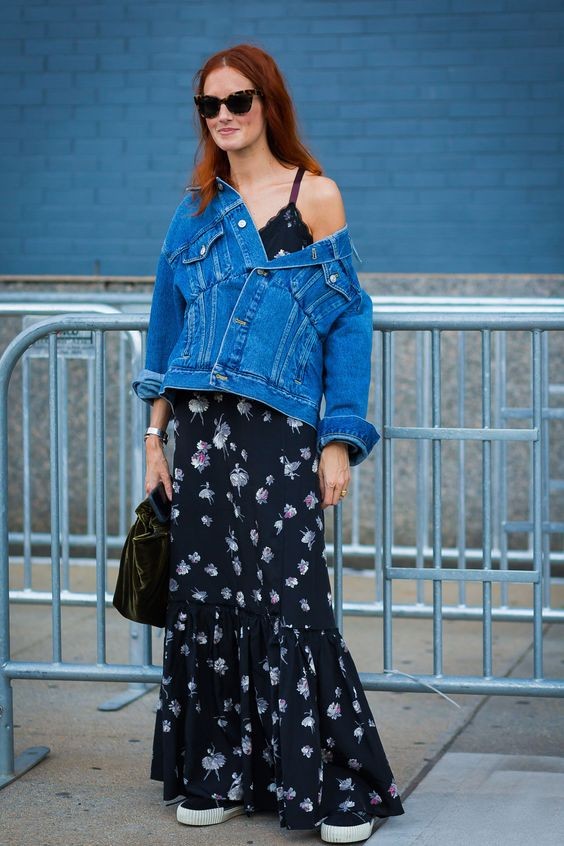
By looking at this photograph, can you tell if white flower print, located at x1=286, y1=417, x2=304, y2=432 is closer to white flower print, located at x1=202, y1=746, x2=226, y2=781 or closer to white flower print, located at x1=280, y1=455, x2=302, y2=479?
white flower print, located at x1=280, y1=455, x2=302, y2=479

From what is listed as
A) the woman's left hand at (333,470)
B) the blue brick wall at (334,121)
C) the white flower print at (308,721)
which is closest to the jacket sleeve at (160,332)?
the woman's left hand at (333,470)

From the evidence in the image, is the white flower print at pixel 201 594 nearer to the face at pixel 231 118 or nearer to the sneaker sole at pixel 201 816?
the sneaker sole at pixel 201 816

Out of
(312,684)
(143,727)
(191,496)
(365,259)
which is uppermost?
(365,259)

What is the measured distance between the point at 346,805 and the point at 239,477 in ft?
2.98

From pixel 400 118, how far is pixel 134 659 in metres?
3.55

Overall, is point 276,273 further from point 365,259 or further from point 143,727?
point 365,259

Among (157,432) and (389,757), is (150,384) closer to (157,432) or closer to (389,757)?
(157,432)

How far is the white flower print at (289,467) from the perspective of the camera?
3.63m

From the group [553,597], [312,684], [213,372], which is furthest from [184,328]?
[553,597]

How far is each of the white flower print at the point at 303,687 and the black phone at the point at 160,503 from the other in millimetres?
600

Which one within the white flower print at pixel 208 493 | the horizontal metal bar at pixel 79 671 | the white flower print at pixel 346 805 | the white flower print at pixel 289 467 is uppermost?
the white flower print at pixel 289 467

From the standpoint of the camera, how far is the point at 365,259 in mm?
7566

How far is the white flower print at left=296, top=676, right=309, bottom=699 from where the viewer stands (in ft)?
11.8

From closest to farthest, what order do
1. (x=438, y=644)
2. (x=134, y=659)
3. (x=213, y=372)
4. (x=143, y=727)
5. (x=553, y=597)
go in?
(x=213, y=372), (x=438, y=644), (x=143, y=727), (x=134, y=659), (x=553, y=597)
